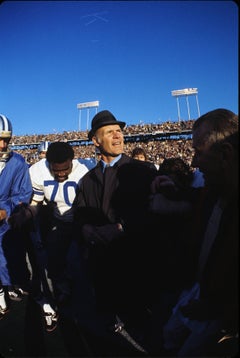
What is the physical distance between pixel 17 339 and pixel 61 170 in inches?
72.4

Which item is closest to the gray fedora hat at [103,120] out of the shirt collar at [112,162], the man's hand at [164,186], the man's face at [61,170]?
the shirt collar at [112,162]

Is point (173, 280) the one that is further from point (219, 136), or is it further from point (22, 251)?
point (22, 251)

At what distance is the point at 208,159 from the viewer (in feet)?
4.07

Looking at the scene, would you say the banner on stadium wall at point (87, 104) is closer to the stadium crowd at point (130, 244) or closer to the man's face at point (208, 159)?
the stadium crowd at point (130, 244)

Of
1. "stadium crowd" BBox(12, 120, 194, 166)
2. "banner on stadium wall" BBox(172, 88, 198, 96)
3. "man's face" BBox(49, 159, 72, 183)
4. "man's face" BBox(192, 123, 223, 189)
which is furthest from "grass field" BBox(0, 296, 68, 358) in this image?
"banner on stadium wall" BBox(172, 88, 198, 96)

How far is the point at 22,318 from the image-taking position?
2.82 metres

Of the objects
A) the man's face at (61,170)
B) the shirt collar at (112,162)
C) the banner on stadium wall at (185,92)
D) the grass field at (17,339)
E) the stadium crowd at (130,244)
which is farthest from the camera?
the banner on stadium wall at (185,92)

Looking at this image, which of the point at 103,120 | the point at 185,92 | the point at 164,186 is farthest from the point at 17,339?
the point at 185,92

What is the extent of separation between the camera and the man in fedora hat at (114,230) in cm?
204

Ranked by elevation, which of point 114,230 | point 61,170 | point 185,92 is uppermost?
point 185,92

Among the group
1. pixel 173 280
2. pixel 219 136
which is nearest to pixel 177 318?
pixel 173 280

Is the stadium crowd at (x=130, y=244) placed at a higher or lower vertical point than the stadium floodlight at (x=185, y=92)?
lower

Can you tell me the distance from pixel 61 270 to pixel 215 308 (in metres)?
2.46

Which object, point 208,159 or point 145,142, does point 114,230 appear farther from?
point 145,142
